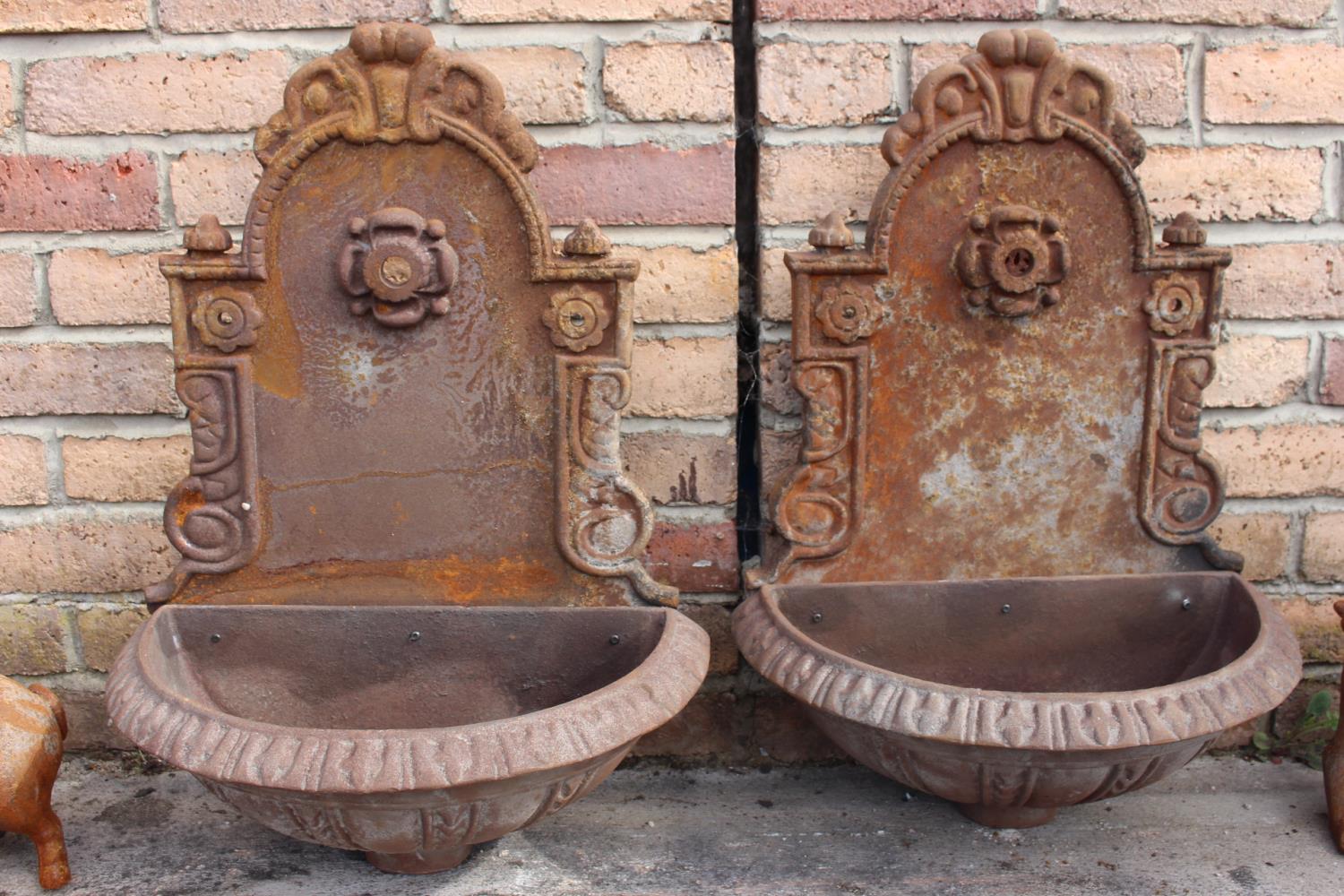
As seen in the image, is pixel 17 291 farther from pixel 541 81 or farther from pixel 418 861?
pixel 418 861

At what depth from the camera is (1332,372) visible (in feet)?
5.52

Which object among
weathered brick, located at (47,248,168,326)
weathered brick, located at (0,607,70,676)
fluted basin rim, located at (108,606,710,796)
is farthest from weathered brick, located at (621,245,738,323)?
weathered brick, located at (0,607,70,676)

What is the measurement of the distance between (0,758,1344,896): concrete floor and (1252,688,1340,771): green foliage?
5 centimetres

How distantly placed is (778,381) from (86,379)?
1.04 meters

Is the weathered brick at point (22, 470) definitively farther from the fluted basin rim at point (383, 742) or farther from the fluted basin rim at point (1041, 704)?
the fluted basin rim at point (1041, 704)

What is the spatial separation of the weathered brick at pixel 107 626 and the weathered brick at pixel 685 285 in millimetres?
929

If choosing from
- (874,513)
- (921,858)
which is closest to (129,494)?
(874,513)

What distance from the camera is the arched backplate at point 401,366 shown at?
1388 mm

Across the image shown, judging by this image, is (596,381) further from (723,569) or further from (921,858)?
(921,858)

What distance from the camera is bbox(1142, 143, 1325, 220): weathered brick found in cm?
161

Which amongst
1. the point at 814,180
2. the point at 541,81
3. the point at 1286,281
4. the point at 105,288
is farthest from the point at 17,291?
the point at 1286,281

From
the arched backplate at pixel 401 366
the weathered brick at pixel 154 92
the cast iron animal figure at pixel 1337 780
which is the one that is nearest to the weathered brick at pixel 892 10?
the arched backplate at pixel 401 366

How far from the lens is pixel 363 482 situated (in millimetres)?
1481

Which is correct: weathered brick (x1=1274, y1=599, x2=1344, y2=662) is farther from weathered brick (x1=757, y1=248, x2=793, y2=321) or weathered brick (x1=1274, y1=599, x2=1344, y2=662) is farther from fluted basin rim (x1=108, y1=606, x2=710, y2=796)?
fluted basin rim (x1=108, y1=606, x2=710, y2=796)
